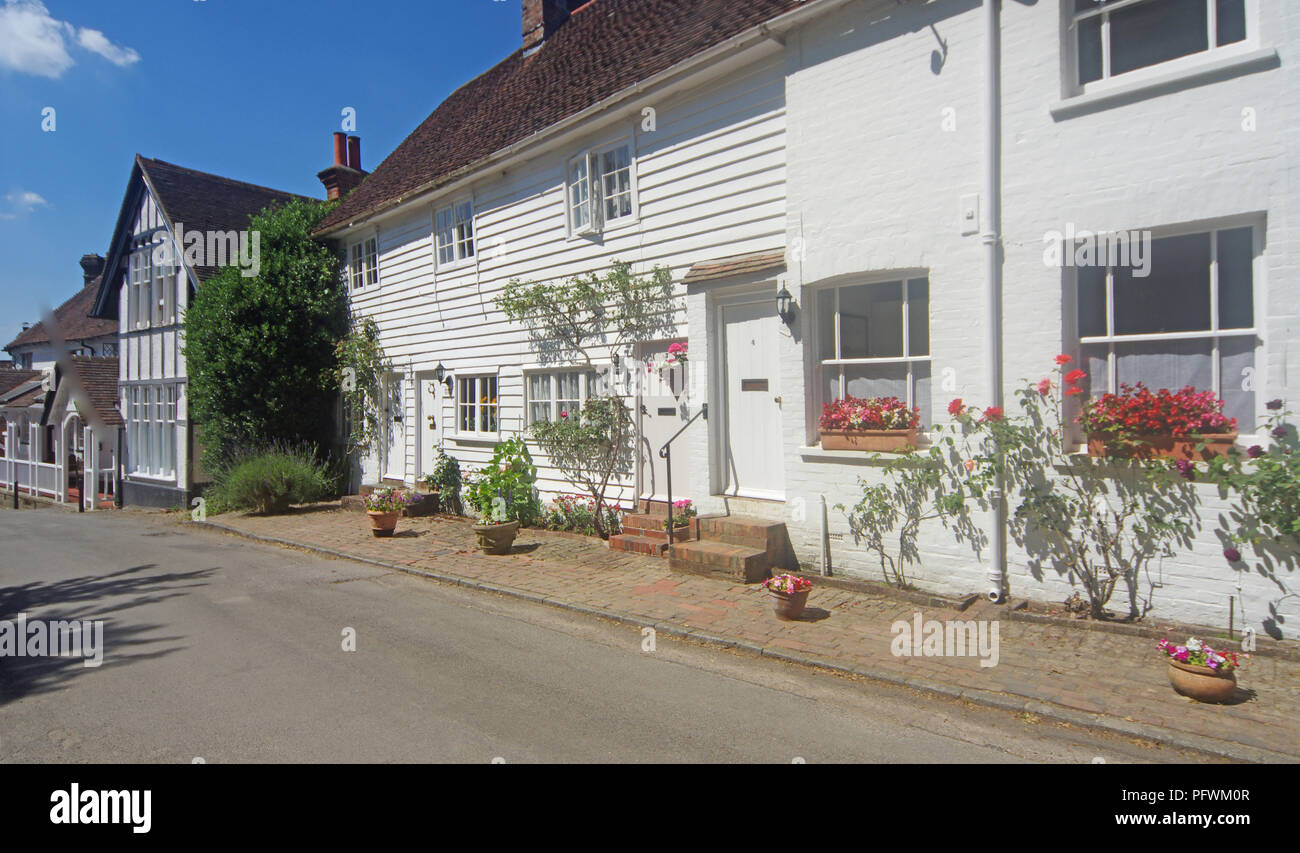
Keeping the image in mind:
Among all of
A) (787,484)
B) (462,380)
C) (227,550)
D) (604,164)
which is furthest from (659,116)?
(227,550)

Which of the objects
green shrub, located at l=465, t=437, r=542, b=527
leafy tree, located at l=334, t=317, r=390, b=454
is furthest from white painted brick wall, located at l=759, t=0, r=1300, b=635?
leafy tree, located at l=334, t=317, r=390, b=454

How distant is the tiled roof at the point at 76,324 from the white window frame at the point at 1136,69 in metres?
33.0

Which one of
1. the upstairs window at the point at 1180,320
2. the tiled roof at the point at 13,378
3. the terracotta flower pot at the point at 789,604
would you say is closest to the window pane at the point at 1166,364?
the upstairs window at the point at 1180,320

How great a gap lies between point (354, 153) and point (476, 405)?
34.8ft

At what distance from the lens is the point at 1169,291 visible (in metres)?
6.02

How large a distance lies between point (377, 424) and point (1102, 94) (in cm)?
1358

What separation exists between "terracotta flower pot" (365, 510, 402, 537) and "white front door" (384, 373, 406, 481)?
365 centimetres

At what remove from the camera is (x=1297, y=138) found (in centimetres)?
529

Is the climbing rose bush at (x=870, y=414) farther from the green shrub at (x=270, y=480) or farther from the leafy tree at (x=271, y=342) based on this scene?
the leafy tree at (x=271, y=342)

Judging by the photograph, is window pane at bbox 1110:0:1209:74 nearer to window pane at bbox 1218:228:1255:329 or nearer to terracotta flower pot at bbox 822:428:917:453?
window pane at bbox 1218:228:1255:329

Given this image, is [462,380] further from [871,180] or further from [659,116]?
[871,180]

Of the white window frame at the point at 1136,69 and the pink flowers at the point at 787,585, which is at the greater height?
the white window frame at the point at 1136,69

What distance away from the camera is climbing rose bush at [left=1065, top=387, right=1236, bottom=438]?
5676mm

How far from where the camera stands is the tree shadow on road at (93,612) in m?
5.77
